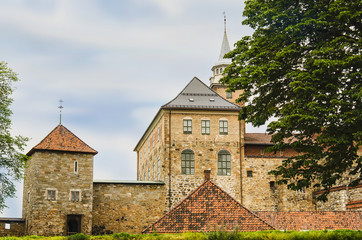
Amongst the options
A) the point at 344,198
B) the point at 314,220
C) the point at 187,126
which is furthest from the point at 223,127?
the point at 314,220

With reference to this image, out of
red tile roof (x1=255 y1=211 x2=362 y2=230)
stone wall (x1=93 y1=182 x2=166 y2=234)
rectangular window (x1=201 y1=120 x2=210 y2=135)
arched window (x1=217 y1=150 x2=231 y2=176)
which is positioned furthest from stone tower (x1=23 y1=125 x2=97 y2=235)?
red tile roof (x1=255 y1=211 x2=362 y2=230)

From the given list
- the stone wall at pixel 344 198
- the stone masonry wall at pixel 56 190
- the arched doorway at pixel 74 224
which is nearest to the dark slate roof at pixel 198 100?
the stone masonry wall at pixel 56 190

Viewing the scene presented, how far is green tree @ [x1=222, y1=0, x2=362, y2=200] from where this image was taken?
22.4 metres

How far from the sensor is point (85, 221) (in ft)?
136

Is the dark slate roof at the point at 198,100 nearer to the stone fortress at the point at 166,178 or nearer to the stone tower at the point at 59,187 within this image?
the stone fortress at the point at 166,178

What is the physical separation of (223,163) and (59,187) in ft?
45.9

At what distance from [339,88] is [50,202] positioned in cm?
2479

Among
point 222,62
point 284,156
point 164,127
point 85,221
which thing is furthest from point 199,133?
point 222,62

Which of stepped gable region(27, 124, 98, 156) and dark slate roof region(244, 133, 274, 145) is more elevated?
dark slate roof region(244, 133, 274, 145)

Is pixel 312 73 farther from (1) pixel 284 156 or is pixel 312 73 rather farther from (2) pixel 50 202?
(1) pixel 284 156

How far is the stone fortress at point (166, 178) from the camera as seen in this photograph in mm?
41375

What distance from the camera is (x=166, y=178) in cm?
4688

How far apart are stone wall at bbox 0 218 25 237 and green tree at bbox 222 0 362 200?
22.1 metres

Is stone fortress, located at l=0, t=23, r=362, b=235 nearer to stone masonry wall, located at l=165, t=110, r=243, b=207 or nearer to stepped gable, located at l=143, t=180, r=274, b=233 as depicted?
stone masonry wall, located at l=165, t=110, r=243, b=207
